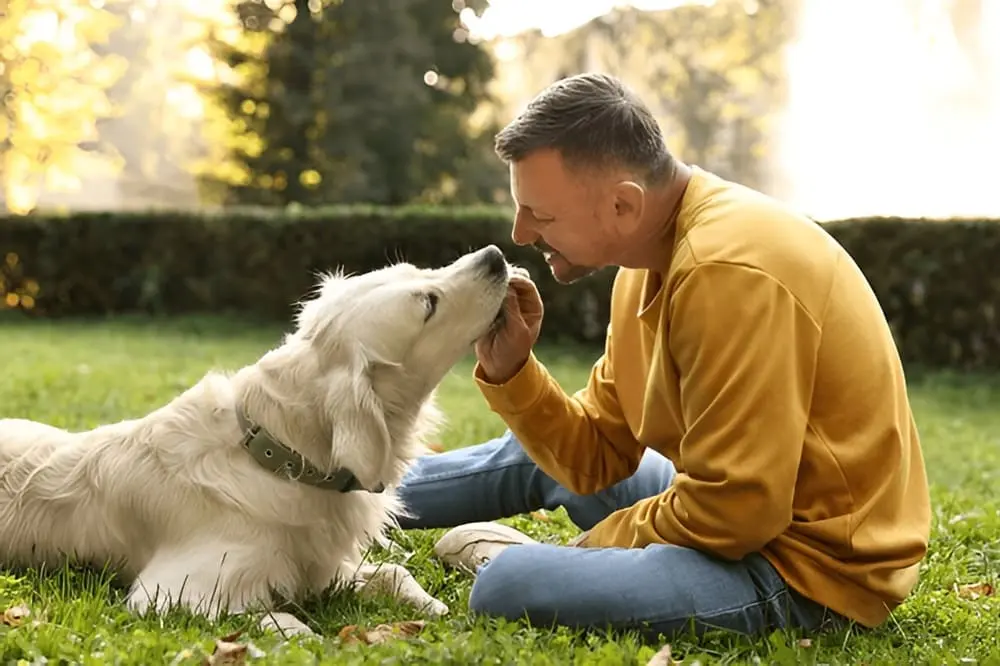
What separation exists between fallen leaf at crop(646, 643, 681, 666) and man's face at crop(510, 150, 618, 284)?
109 centimetres

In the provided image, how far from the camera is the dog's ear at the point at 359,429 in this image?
3.19 m

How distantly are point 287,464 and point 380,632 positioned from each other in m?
0.62

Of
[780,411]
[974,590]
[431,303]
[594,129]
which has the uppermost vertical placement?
[594,129]

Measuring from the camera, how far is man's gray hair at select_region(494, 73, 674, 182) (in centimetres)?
300

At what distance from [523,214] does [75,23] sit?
2466 centimetres

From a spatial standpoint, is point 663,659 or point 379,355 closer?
point 663,659

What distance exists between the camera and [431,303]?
134 inches

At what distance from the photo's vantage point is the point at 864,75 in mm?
22188

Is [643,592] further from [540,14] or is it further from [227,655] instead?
[540,14]

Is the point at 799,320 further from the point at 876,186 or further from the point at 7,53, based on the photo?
the point at 7,53

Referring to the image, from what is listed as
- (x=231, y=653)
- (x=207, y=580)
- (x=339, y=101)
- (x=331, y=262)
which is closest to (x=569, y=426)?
(x=207, y=580)

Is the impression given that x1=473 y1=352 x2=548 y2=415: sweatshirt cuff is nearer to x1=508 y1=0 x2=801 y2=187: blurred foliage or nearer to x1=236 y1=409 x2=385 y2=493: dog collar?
x1=236 y1=409 x2=385 y2=493: dog collar

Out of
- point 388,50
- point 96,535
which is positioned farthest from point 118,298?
point 96,535

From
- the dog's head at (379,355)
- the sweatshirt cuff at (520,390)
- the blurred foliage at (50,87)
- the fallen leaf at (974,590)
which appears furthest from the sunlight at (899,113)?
the dog's head at (379,355)
